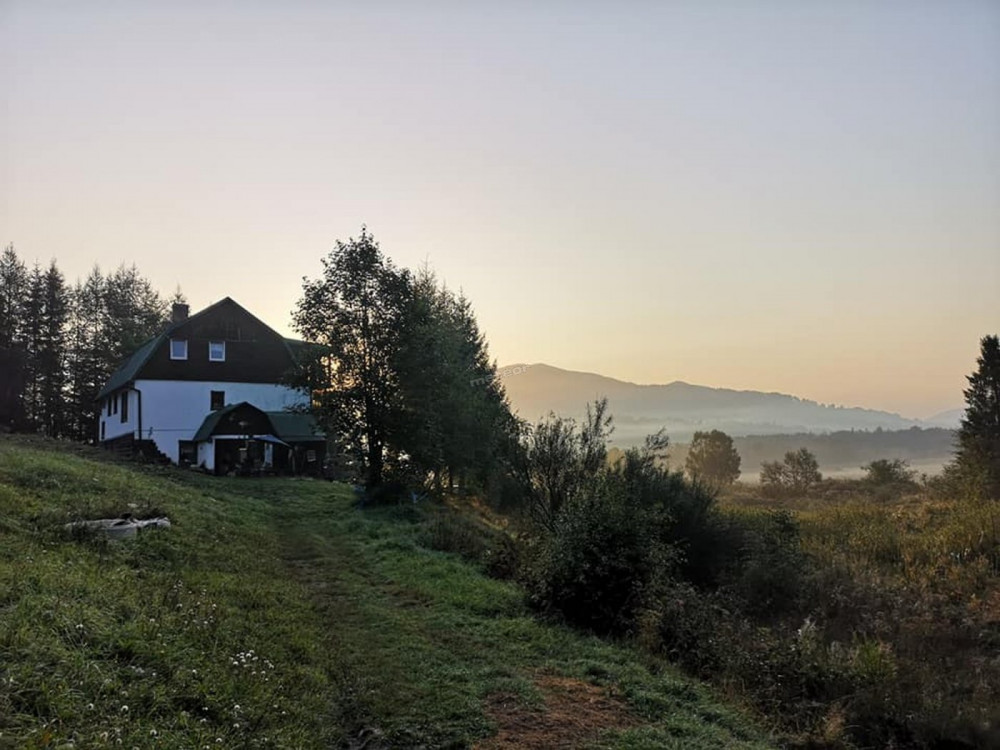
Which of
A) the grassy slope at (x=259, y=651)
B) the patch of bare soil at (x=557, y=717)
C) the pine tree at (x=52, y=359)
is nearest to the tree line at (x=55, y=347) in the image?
the pine tree at (x=52, y=359)

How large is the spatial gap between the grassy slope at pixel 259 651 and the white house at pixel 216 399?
20491 millimetres

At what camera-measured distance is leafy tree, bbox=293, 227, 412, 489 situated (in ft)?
76.1

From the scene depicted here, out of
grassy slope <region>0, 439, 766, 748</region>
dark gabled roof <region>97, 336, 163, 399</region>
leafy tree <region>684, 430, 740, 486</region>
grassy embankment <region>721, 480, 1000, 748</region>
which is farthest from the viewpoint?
leafy tree <region>684, 430, 740, 486</region>

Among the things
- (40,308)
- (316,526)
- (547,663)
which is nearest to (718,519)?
(547,663)

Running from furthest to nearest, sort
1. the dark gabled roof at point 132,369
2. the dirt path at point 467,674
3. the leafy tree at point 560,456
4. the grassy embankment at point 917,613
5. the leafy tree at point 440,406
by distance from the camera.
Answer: the dark gabled roof at point 132,369 < the leafy tree at point 440,406 < the leafy tree at point 560,456 < the grassy embankment at point 917,613 < the dirt path at point 467,674

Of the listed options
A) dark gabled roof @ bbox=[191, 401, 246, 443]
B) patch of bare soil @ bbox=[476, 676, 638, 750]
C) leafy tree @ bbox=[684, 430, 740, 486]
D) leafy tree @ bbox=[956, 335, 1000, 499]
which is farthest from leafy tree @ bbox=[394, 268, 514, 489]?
leafy tree @ bbox=[684, 430, 740, 486]

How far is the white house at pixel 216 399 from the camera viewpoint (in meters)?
32.0

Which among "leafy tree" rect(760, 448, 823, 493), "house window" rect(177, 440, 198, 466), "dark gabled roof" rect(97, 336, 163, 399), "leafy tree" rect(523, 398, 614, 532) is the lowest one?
"leafy tree" rect(760, 448, 823, 493)

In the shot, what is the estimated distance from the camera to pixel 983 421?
3312cm

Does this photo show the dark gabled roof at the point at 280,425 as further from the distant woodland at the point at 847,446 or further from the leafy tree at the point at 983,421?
the distant woodland at the point at 847,446

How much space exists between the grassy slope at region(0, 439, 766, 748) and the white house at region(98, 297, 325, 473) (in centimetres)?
2049

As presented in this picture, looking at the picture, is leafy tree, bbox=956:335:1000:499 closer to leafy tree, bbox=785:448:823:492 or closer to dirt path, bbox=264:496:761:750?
leafy tree, bbox=785:448:823:492

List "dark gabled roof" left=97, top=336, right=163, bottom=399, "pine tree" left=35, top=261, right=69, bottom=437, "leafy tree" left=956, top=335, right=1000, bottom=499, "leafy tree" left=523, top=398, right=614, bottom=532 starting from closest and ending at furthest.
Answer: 1. "leafy tree" left=523, top=398, right=614, bottom=532
2. "leafy tree" left=956, top=335, right=1000, bottom=499
3. "dark gabled roof" left=97, top=336, right=163, bottom=399
4. "pine tree" left=35, top=261, right=69, bottom=437

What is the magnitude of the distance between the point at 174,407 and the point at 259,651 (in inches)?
1235
